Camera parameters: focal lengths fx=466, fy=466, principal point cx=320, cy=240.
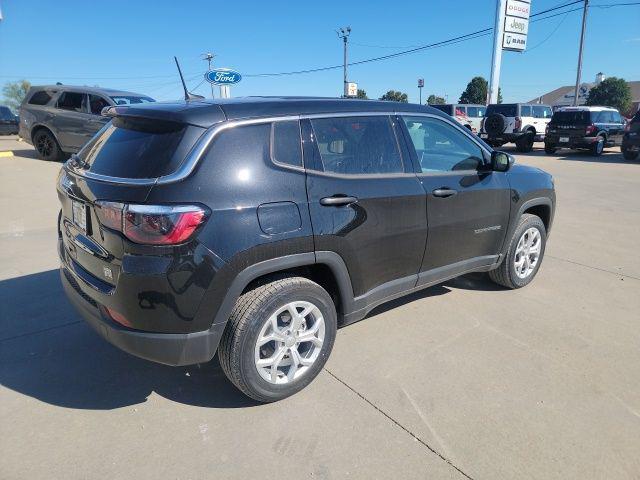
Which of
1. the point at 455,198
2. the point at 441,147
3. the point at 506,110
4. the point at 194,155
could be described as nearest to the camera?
the point at 194,155

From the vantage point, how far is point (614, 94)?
188 feet

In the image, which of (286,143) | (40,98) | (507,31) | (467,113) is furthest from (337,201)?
(507,31)

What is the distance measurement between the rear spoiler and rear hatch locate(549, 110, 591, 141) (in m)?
18.8

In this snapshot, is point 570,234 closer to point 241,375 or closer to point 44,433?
point 241,375

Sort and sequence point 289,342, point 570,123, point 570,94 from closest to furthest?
point 289,342, point 570,123, point 570,94

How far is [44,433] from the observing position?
250 cm

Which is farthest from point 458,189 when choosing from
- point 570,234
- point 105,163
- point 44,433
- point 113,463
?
point 570,234

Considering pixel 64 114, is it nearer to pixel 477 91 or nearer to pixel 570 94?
pixel 477 91

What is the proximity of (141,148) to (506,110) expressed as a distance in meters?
21.0

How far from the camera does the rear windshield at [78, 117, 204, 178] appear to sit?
2.40m

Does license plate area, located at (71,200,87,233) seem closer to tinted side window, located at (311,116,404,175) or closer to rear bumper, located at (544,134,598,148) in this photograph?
tinted side window, located at (311,116,404,175)

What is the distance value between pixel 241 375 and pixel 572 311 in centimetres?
302

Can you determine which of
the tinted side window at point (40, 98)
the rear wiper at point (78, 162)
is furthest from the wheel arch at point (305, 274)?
the tinted side window at point (40, 98)

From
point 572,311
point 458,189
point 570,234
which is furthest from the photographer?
point 570,234
